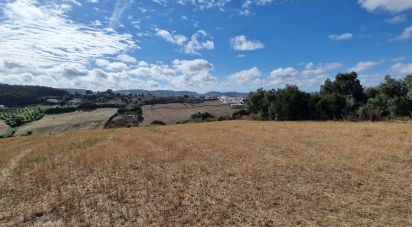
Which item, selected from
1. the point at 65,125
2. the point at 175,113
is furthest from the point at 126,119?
the point at 175,113

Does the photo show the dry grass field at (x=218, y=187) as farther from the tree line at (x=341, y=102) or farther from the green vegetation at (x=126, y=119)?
the green vegetation at (x=126, y=119)

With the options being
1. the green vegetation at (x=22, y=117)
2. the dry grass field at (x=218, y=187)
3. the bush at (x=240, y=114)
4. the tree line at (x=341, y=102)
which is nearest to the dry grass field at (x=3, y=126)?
the green vegetation at (x=22, y=117)

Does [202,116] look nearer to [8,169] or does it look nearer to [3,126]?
[3,126]

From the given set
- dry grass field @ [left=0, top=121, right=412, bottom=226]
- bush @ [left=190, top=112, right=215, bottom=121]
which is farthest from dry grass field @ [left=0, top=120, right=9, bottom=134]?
dry grass field @ [left=0, top=121, right=412, bottom=226]

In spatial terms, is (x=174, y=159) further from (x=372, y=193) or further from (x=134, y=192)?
(x=372, y=193)

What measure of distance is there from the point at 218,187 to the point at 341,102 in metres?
37.8

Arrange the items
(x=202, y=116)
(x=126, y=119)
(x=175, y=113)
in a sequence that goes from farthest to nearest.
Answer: (x=175, y=113) < (x=202, y=116) < (x=126, y=119)

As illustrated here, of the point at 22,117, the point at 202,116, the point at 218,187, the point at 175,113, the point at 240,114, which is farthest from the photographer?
the point at 175,113

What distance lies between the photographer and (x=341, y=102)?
4475 cm

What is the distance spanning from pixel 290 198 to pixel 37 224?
23.9 ft

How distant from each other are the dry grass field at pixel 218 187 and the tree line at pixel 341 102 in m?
21.6

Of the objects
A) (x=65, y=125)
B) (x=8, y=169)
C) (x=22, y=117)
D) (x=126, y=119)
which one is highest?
(x=8, y=169)

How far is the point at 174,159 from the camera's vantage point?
1780cm

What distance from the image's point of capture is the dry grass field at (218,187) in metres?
8.84
